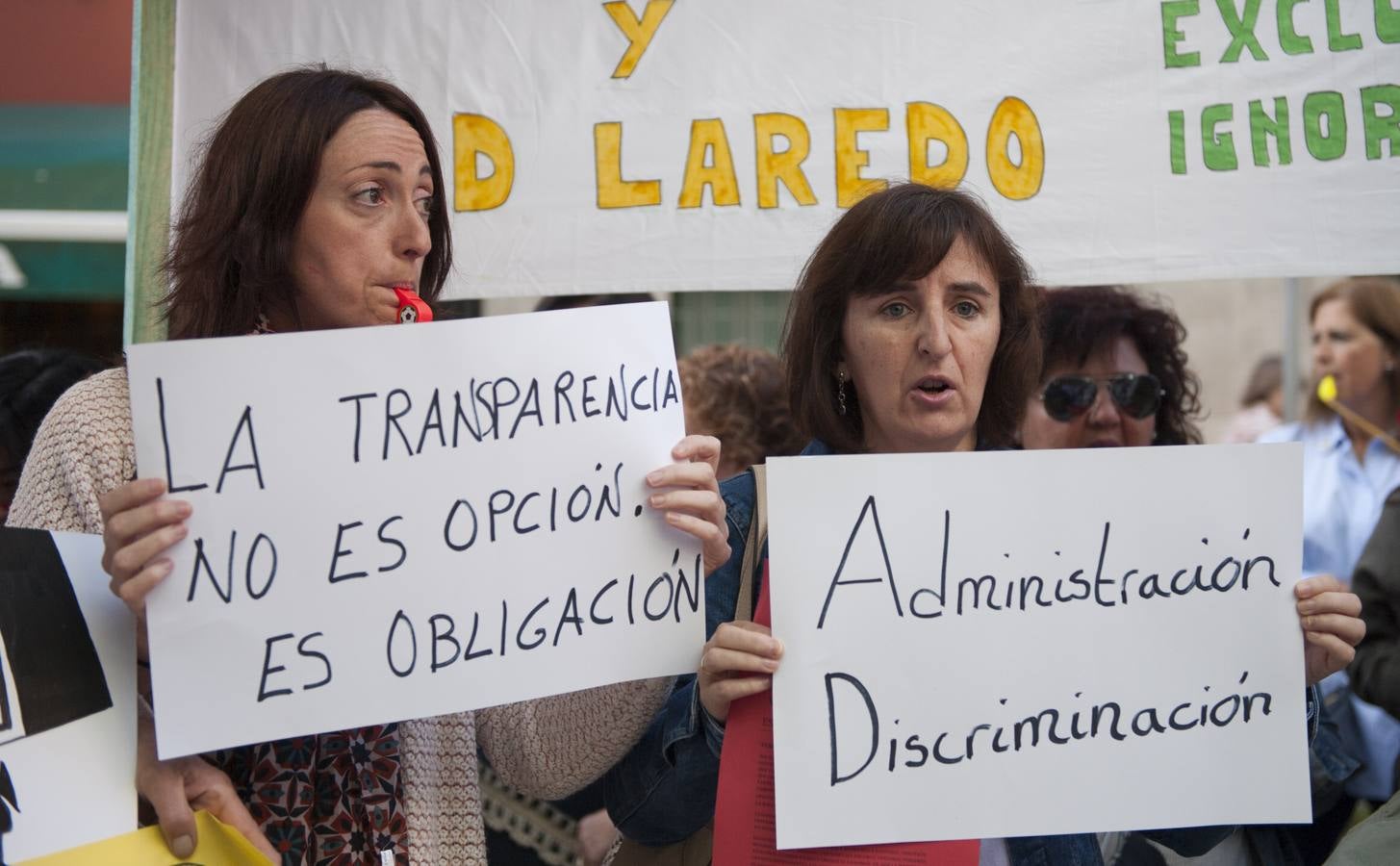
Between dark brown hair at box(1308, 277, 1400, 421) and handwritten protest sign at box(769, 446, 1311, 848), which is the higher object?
dark brown hair at box(1308, 277, 1400, 421)

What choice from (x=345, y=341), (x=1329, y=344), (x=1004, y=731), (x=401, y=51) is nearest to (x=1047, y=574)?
(x=1004, y=731)

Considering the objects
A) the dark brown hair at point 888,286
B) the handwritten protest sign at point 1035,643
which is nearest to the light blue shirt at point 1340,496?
the dark brown hair at point 888,286

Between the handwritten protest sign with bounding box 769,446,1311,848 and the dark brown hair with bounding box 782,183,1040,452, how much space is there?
16.4 inches

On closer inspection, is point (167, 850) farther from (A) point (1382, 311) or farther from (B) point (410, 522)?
(A) point (1382, 311)

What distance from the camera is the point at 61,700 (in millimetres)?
1588

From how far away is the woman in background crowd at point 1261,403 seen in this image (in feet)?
24.8

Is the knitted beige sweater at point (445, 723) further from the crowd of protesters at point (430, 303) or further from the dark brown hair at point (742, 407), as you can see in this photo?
the dark brown hair at point (742, 407)

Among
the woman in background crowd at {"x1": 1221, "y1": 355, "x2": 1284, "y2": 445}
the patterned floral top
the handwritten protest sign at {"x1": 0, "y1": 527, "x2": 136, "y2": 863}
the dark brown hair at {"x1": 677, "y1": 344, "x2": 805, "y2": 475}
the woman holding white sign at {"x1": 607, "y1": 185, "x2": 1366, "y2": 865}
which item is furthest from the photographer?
the woman in background crowd at {"x1": 1221, "y1": 355, "x2": 1284, "y2": 445}

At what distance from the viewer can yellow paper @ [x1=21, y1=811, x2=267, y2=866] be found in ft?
5.12

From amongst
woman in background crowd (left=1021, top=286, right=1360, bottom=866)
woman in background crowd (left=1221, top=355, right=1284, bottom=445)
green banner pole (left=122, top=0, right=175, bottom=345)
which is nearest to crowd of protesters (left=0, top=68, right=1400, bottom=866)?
green banner pole (left=122, top=0, right=175, bottom=345)

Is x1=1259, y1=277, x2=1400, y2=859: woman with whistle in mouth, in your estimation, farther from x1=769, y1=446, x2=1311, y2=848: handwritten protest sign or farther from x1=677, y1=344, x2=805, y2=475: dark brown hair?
x1=769, y1=446, x2=1311, y2=848: handwritten protest sign

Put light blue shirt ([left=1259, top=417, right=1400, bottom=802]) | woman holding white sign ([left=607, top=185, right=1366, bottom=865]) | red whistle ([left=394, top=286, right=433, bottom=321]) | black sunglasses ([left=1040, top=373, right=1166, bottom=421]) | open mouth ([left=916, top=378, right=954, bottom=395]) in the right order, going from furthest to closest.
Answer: light blue shirt ([left=1259, top=417, right=1400, bottom=802]) → black sunglasses ([left=1040, top=373, right=1166, bottom=421]) → open mouth ([left=916, top=378, right=954, bottom=395]) → woman holding white sign ([left=607, top=185, right=1366, bottom=865]) → red whistle ([left=394, top=286, right=433, bottom=321])

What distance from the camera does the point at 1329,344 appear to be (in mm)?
4500

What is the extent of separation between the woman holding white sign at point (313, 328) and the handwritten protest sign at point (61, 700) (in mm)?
41
